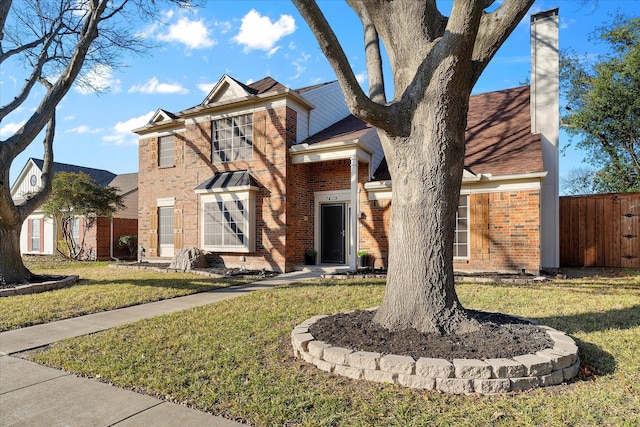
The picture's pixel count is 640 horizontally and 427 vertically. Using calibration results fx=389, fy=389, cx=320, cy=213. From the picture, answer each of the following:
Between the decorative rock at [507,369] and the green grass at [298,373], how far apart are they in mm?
160

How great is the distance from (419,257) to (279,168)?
27.3 ft

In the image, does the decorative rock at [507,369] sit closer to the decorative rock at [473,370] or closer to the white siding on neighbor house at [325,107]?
the decorative rock at [473,370]

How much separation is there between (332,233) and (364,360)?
971 cm

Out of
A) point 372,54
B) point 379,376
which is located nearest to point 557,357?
point 379,376

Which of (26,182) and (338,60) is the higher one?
(26,182)

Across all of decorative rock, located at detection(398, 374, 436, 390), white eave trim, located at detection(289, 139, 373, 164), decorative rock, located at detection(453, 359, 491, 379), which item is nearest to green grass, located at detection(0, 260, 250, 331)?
white eave trim, located at detection(289, 139, 373, 164)

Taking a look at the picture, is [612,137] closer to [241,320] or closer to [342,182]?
[342,182]

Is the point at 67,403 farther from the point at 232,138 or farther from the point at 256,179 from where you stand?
the point at 232,138

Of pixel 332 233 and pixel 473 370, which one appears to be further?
pixel 332 233

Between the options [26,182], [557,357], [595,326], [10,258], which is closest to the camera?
[557,357]

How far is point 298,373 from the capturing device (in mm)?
3617

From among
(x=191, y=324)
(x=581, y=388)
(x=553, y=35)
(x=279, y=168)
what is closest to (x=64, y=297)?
(x=191, y=324)

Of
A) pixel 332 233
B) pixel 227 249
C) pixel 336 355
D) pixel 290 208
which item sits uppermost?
pixel 290 208

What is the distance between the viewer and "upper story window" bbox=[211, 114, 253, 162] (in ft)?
42.2
